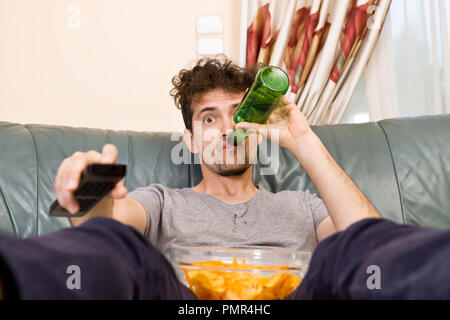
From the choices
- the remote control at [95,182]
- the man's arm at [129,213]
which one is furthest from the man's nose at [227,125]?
the remote control at [95,182]

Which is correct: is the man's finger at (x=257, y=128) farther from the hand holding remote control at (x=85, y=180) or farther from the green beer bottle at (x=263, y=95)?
the hand holding remote control at (x=85, y=180)

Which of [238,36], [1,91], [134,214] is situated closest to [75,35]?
[1,91]

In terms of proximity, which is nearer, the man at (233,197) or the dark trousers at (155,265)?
the dark trousers at (155,265)

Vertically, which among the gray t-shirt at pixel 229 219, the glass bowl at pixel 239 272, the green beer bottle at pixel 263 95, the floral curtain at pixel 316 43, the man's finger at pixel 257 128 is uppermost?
the floral curtain at pixel 316 43

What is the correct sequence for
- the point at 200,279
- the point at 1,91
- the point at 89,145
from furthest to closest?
the point at 1,91 < the point at 89,145 < the point at 200,279

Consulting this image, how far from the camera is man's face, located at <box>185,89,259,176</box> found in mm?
1281

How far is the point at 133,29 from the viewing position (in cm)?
201

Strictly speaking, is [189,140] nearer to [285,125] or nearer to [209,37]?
[285,125]

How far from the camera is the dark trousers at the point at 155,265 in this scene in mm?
399

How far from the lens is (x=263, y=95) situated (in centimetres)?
109

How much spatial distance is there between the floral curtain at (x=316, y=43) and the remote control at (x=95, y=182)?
1.34 meters

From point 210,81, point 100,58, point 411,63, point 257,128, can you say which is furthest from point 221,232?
point 411,63

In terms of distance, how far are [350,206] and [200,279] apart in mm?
435

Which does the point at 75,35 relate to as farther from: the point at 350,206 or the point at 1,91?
the point at 350,206
